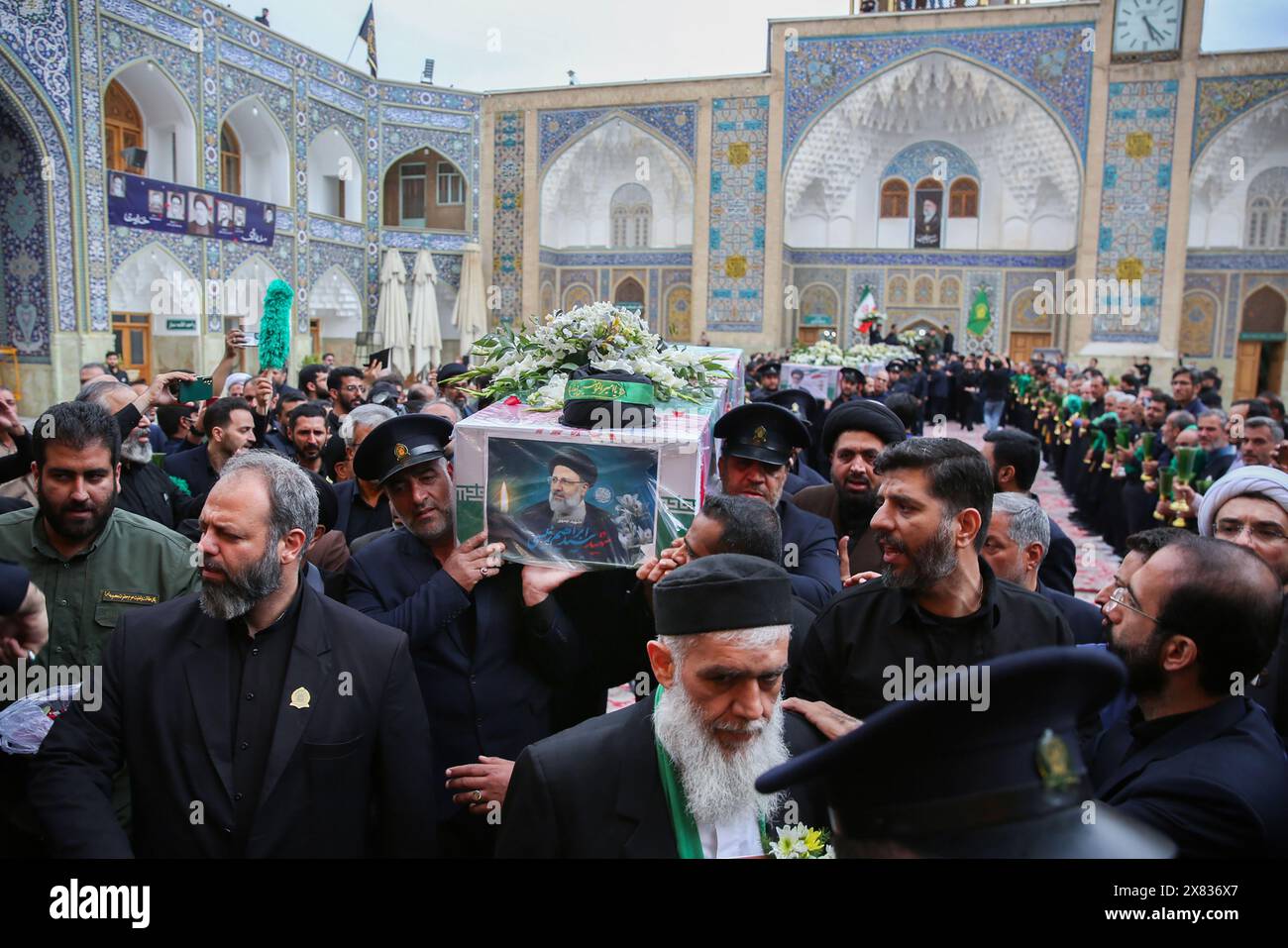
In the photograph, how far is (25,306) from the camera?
1344 centimetres

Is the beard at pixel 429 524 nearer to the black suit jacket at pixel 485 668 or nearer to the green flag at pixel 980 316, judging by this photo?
the black suit jacket at pixel 485 668

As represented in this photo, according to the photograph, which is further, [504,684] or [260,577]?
[504,684]

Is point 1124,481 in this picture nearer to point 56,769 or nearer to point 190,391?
point 190,391

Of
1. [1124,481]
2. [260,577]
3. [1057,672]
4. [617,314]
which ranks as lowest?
[1124,481]

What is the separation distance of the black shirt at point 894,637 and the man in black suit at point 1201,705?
0.26 m

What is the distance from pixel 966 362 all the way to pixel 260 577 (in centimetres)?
1790

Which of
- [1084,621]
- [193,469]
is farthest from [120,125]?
[1084,621]

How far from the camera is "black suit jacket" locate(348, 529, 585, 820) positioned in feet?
8.52

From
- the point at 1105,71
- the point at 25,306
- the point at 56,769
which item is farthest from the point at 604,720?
the point at 1105,71

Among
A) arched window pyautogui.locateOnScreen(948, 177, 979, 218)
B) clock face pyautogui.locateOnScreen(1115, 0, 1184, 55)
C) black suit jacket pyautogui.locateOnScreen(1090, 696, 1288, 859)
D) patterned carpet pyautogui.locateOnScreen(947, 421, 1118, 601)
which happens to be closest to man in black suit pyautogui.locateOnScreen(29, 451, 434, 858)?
black suit jacket pyautogui.locateOnScreen(1090, 696, 1288, 859)

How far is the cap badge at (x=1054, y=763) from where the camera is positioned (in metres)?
1.16

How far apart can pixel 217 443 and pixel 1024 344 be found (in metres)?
20.3

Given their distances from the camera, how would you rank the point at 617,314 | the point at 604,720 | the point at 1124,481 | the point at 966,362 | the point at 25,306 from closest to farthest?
the point at 604,720
the point at 617,314
the point at 1124,481
the point at 25,306
the point at 966,362

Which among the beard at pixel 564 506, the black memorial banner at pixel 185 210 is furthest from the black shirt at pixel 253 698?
the black memorial banner at pixel 185 210
